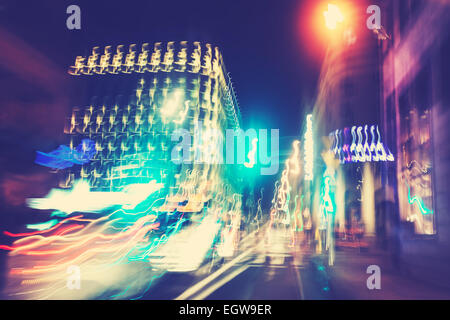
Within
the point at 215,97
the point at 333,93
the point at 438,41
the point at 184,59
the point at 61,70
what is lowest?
the point at 61,70

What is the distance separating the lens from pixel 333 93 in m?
50.0

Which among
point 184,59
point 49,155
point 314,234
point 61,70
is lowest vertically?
point 314,234

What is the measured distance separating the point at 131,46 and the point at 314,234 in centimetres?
5394

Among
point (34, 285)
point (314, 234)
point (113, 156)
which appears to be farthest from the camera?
point (113, 156)

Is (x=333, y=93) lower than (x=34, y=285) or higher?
higher

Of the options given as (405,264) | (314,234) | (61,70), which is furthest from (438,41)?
(314,234)

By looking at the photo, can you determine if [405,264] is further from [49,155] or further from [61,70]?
[61,70]

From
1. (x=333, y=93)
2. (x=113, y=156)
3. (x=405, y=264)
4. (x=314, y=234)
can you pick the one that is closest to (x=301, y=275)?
(x=405, y=264)

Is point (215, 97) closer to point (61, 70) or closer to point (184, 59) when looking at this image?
point (184, 59)

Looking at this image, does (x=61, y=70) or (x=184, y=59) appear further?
(x=184, y=59)

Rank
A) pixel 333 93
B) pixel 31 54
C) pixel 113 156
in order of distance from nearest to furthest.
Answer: pixel 31 54 < pixel 333 93 < pixel 113 156

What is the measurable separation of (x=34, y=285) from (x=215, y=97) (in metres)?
63.9

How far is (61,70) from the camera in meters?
12.7

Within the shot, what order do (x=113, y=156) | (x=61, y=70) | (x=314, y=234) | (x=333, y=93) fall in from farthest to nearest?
(x=113, y=156) < (x=333, y=93) < (x=314, y=234) < (x=61, y=70)
